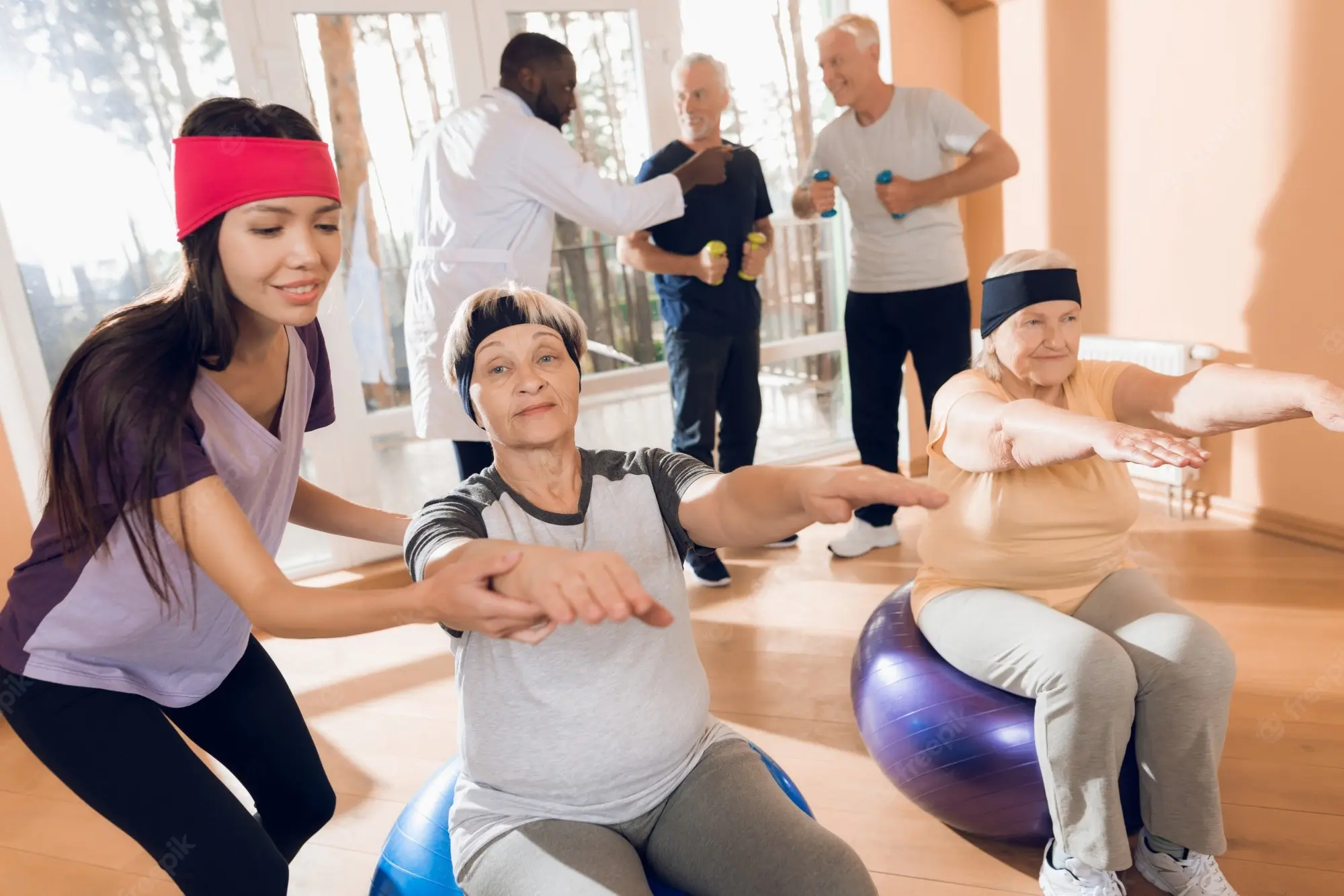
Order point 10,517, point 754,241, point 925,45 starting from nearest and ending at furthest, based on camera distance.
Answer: point 10,517 < point 754,241 < point 925,45

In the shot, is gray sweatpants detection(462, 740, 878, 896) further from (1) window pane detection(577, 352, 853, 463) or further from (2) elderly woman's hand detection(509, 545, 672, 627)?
(1) window pane detection(577, 352, 853, 463)

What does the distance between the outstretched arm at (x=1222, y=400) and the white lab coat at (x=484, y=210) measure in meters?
1.30

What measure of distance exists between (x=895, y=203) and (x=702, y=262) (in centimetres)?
61

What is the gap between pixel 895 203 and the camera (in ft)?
9.59

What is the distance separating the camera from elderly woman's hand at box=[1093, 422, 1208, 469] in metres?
1.21

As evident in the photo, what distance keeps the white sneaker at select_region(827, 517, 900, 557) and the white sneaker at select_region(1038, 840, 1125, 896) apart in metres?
1.71

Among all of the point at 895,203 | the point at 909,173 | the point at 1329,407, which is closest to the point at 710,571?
the point at 895,203

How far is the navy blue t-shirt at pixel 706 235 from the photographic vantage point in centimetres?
296

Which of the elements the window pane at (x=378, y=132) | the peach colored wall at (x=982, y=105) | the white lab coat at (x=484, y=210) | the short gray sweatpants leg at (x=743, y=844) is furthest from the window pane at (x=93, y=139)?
the peach colored wall at (x=982, y=105)

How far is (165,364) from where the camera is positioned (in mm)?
1057

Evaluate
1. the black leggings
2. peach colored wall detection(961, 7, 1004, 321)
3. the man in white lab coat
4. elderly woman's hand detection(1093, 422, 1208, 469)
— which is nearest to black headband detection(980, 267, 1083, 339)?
elderly woman's hand detection(1093, 422, 1208, 469)

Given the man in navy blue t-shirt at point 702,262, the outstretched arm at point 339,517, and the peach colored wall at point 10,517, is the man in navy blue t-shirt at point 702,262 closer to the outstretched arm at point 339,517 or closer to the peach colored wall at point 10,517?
the outstretched arm at point 339,517

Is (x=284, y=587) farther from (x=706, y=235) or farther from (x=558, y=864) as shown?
(x=706, y=235)

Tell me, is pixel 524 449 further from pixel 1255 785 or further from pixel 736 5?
pixel 736 5
